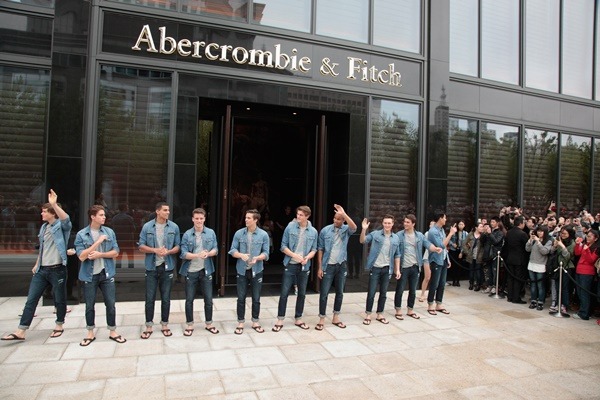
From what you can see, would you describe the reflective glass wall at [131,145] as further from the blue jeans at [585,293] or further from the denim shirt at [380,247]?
the blue jeans at [585,293]

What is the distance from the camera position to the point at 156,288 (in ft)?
21.0

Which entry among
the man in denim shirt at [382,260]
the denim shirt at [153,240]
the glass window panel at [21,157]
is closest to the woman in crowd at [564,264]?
the man in denim shirt at [382,260]

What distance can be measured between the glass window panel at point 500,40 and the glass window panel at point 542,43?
0.47 meters

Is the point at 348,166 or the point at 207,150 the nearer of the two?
the point at 348,166

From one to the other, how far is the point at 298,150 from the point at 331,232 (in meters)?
5.70

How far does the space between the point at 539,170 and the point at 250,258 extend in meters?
10.4

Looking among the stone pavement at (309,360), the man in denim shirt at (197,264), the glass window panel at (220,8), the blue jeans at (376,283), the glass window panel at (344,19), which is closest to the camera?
the stone pavement at (309,360)

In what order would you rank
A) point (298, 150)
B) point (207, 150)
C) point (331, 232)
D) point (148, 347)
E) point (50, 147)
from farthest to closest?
point (298, 150), point (207, 150), point (50, 147), point (331, 232), point (148, 347)

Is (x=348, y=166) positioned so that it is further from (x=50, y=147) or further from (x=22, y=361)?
(x=22, y=361)

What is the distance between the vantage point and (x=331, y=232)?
7.25m

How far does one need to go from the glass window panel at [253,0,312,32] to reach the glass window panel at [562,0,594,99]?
8.95 meters

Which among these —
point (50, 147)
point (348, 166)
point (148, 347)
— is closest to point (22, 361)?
point (148, 347)

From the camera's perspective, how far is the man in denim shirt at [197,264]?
6.46 metres

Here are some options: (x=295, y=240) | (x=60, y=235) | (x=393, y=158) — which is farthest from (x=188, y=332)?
(x=393, y=158)
